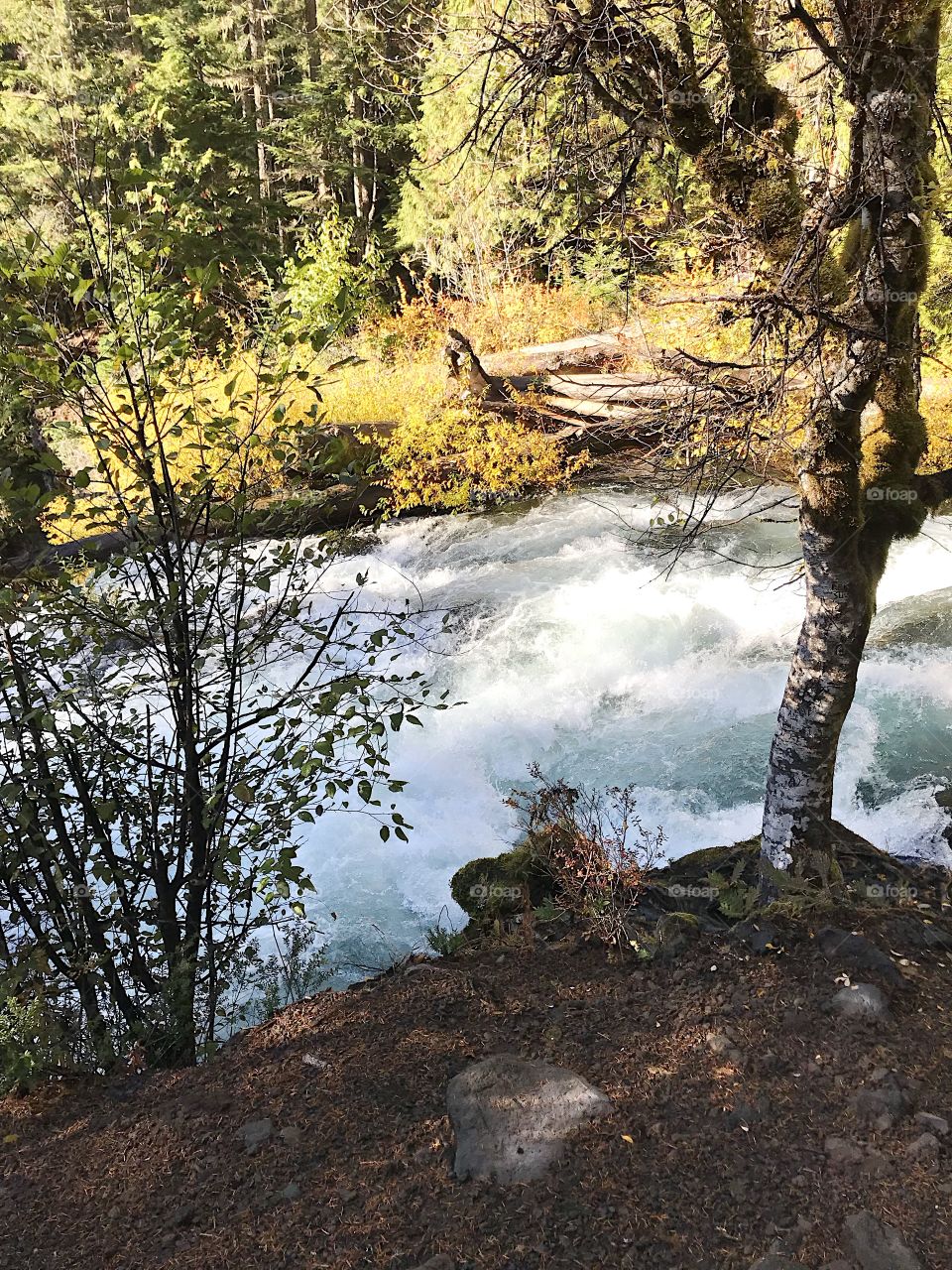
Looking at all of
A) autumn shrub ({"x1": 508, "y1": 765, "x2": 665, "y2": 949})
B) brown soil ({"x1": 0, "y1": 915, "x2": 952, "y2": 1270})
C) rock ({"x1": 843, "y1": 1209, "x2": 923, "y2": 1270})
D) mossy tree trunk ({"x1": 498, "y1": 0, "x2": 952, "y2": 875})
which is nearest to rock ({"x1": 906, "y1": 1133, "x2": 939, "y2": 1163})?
brown soil ({"x1": 0, "y1": 915, "x2": 952, "y2": 1270})

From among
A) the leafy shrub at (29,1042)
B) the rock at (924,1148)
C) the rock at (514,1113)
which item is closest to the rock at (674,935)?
the rock at (514,1113)

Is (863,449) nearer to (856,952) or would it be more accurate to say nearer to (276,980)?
(856,952)

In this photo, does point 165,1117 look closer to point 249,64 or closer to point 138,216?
point 138,216

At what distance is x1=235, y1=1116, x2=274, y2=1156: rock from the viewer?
10.0ft

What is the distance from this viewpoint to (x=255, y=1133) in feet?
10.2

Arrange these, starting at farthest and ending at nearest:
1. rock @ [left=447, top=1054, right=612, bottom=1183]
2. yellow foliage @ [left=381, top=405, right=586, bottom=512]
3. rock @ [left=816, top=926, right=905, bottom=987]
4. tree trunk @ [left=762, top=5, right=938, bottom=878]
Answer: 1. yellow foliage @ [left=381, top=405, right=586, bottom=512]
2. rock @ [left=816, top=926, right=905, bottom=987]
3. tree trunk @ [left=762, top=5, right=938, bottom=878]
4. rock @ [left=447, top=1054, right=612, bottom=1183]

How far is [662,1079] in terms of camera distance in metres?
3.25

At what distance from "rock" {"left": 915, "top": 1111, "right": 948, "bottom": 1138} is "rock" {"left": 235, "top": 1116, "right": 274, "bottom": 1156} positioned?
227 cm

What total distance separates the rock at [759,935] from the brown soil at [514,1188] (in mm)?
Answer: 74

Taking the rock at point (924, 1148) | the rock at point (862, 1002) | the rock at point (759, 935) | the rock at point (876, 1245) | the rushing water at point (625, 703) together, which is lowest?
the rushing water at point (625, 703)

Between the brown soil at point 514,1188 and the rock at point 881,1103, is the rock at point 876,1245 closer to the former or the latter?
the brown soil at point 514,1188

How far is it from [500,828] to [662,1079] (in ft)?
12.9

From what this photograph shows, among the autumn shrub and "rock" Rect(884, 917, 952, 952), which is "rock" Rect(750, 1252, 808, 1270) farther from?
"rock" Rect(884, 917, 952, 952)

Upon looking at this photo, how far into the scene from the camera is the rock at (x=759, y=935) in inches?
157
